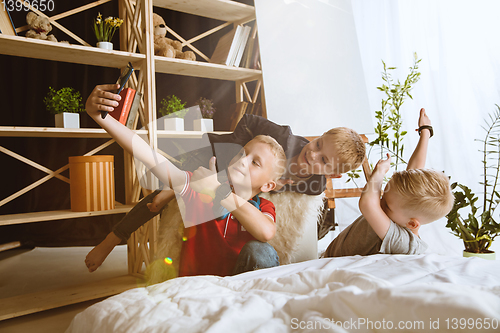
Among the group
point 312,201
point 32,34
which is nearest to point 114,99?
point 312,201

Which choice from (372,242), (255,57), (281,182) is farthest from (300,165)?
(255,57)

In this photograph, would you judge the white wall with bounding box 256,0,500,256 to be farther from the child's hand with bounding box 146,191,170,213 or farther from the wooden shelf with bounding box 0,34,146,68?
the child's hand with bounding box 146,191,170,213

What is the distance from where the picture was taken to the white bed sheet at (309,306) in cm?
44

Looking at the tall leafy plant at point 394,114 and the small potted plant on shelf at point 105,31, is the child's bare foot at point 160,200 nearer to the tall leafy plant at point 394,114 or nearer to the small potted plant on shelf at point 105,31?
the small potted plant on shelf at point 105,31

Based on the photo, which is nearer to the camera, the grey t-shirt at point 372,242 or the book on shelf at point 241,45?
the grey t-shirt at point 372,242

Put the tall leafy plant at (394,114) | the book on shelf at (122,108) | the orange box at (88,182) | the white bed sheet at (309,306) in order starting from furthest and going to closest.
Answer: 1. the tall leafy plant at (394,114)
2. the orange box at (88,182)
3. the book on shelf at (122,108)
4. the white bed sheet at (309,306)

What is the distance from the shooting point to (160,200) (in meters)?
1.24

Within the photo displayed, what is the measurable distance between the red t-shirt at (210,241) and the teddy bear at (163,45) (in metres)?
1.05

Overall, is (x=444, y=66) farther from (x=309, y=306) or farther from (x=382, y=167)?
(x=309, y=306)

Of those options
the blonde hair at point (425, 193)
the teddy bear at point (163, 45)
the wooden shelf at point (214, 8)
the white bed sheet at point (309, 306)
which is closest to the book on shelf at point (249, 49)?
the wooden shelf at point (214, 8)

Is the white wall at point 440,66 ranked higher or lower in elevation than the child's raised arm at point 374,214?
higher

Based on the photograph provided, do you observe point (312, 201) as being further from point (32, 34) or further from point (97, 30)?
point (32, 34)

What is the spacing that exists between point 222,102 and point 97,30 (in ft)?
2.94

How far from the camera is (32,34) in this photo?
1513mm
